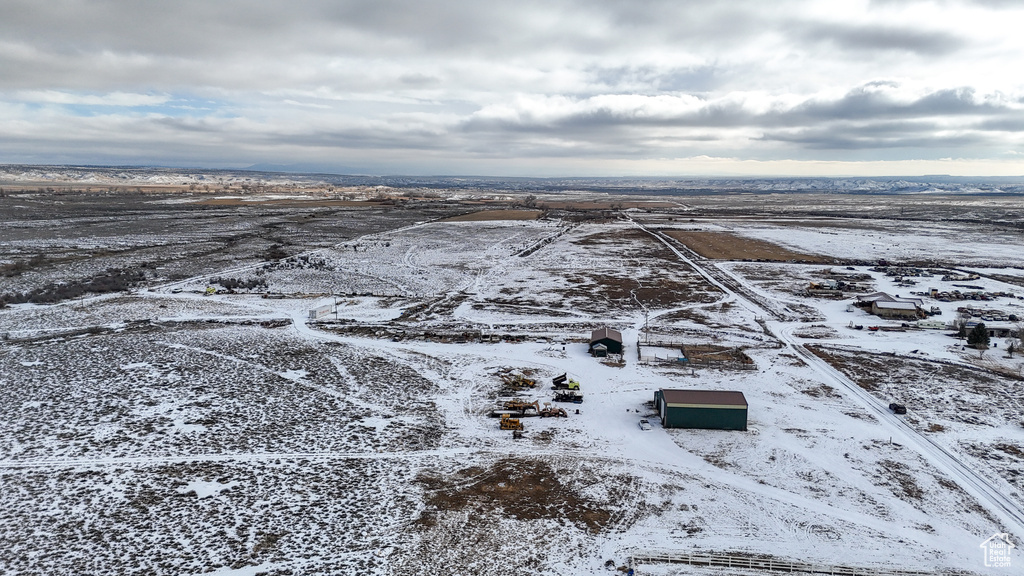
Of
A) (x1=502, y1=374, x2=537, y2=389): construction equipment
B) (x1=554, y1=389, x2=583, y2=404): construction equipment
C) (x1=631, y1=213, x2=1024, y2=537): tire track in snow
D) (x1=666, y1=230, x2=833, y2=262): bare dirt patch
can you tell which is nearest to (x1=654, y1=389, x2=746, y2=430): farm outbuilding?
(x1=554, y1=389, x2=583, y2=404): construction equipment

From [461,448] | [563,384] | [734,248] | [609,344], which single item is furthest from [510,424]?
[734,248]

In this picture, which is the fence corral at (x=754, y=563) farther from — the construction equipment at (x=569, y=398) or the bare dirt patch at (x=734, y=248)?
the bare dirt patch at (x=734, y=248)

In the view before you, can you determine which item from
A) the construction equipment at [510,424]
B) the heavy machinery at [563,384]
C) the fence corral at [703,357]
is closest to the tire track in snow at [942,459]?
the fence corral at [703,357]

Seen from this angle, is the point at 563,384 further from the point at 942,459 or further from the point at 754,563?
the point at 942,459

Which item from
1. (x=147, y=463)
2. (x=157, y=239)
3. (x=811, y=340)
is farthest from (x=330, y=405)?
(x=157, y=239)

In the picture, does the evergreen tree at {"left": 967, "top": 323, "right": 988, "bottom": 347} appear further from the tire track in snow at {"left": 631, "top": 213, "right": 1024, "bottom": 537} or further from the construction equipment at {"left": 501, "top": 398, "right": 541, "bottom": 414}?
the construction equipment at {"left": 501, "top": 398, "right": 541, "bottom": 414}

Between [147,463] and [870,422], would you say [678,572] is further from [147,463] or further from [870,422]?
[147,463]

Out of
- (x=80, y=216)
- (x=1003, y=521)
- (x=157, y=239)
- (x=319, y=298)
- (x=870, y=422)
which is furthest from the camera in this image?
(x=80, y=216)
